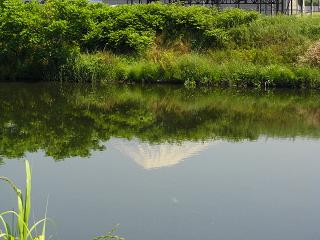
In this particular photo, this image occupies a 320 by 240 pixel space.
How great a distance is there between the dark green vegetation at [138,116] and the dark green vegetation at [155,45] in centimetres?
108

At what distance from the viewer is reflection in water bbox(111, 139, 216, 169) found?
10992 millimetres

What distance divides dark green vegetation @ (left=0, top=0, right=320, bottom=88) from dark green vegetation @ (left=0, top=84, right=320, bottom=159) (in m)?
1.08

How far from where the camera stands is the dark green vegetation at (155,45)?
68.4ft

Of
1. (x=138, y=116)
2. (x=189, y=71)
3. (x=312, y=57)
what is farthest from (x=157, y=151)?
(x=312, y=57)

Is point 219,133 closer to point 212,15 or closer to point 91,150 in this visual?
point 91,150

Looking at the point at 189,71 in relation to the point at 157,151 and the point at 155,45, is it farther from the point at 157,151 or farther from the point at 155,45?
the point at 157,151

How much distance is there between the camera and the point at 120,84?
2139cm

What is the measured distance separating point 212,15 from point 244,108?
8.01 meters

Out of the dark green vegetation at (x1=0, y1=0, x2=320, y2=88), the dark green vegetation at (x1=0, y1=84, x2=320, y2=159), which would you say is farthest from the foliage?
the dark green vegetation at (x1=0, y1=84, x2=320, y2=159)

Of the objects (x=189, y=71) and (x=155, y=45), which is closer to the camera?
(x=189, y=71)

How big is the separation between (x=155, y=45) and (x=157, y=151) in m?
11.8

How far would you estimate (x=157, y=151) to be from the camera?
11.9m

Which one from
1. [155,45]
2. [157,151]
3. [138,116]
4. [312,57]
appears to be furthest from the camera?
[155,45]

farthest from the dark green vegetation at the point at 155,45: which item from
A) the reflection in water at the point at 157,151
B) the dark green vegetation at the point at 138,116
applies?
the reflection in water at the point at 157,151
